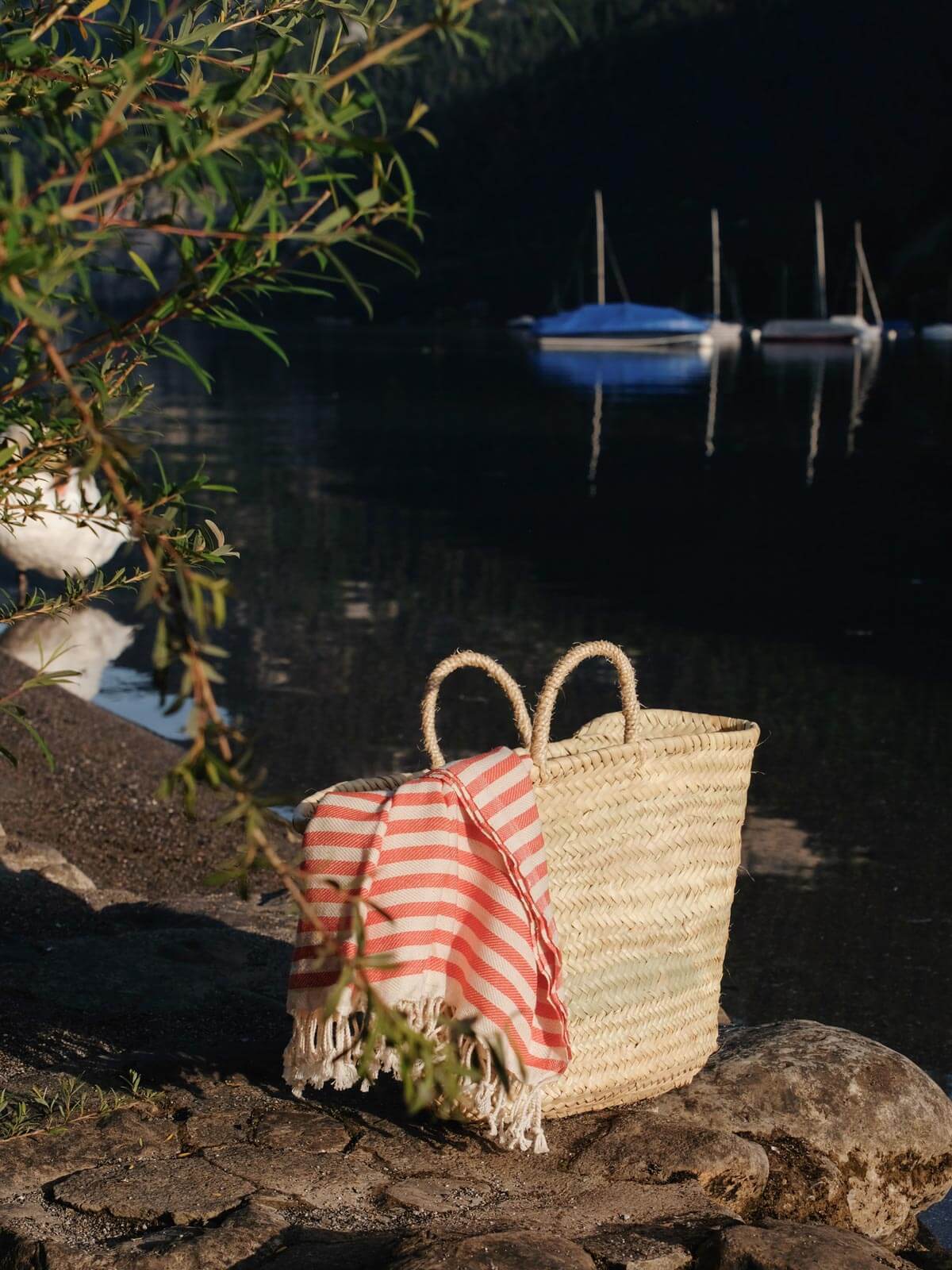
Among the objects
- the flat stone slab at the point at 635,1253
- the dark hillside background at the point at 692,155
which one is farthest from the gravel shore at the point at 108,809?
the dark hillside background at the point at 692,155

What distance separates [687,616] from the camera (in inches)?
493

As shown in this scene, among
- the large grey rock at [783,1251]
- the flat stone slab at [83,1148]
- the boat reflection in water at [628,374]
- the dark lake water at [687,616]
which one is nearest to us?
the large grey rock at [783,1251]

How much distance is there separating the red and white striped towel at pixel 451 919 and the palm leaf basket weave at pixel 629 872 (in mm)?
124

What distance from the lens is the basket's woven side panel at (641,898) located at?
372 cm

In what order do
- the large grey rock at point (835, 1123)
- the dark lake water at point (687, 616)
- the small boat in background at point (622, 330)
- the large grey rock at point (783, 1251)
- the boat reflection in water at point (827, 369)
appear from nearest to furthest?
the large grey rock at point (783, 1251)
the large grey rock at point (835, 1123)
the dark lake water at point (687, 616)
the boat reflection in water at point (827, 369)
the small boat in background at point (622, 330)

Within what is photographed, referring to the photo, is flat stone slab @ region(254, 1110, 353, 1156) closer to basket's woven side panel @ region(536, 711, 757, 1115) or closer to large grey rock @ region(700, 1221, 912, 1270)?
basket's woven side panel @ region(536, 711, 757, 1115)

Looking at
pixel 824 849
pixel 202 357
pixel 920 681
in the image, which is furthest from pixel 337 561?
pixel 202 357

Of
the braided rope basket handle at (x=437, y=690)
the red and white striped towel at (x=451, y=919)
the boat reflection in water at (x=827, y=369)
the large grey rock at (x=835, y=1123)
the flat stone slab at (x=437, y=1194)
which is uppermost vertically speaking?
the braided rope basket handle at (x=437, y=690)

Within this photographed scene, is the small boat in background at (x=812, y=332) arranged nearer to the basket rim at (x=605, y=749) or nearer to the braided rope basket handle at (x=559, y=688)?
the basket rim at (x=605, y=749)

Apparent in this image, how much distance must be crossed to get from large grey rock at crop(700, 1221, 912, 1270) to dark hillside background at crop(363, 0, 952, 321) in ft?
279

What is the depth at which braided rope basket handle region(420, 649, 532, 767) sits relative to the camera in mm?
3709

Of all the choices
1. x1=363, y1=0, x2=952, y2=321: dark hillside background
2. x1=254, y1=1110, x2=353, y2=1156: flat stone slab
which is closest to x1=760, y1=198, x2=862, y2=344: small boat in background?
x1=363, y1=0, x2=952, y2=321: dark hillside background

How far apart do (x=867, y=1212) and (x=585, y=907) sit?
3.46 ft

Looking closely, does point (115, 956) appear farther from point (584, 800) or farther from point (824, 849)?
point (824, 849)
